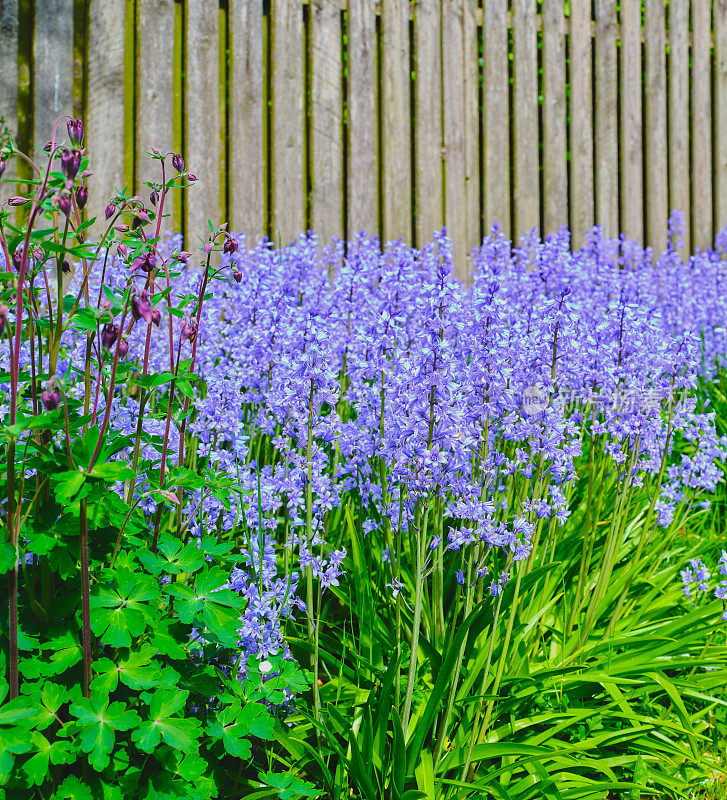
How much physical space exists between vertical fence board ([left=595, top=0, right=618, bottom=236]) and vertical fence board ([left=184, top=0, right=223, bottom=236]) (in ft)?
10.8

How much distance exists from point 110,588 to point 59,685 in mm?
247

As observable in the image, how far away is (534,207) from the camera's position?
250 inches

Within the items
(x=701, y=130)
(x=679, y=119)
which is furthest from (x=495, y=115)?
(x=701, y=130)

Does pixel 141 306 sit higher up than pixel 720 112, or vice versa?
pixel 720 112

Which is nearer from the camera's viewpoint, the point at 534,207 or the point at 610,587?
the point at 610,587

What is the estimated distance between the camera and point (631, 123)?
22.4 ft

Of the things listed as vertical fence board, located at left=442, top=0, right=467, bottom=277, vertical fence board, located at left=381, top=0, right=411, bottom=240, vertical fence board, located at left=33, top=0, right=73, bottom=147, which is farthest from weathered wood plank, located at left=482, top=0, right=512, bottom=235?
vertical fence board, located at left=33, top=0, right=73, bottom=147

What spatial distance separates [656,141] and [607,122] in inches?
21.3

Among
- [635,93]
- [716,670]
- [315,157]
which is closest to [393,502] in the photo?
[716,670]

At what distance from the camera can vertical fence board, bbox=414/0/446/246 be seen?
595cm

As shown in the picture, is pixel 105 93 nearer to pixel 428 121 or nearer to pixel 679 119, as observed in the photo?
pixel 428 121

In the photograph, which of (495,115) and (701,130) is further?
(701,130)

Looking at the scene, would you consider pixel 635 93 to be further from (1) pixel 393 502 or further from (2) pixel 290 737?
(2) pixel 290 737

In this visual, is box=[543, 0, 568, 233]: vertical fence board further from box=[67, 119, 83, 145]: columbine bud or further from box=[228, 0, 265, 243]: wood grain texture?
box=[67, 119, 83, 145]: columbine bud
